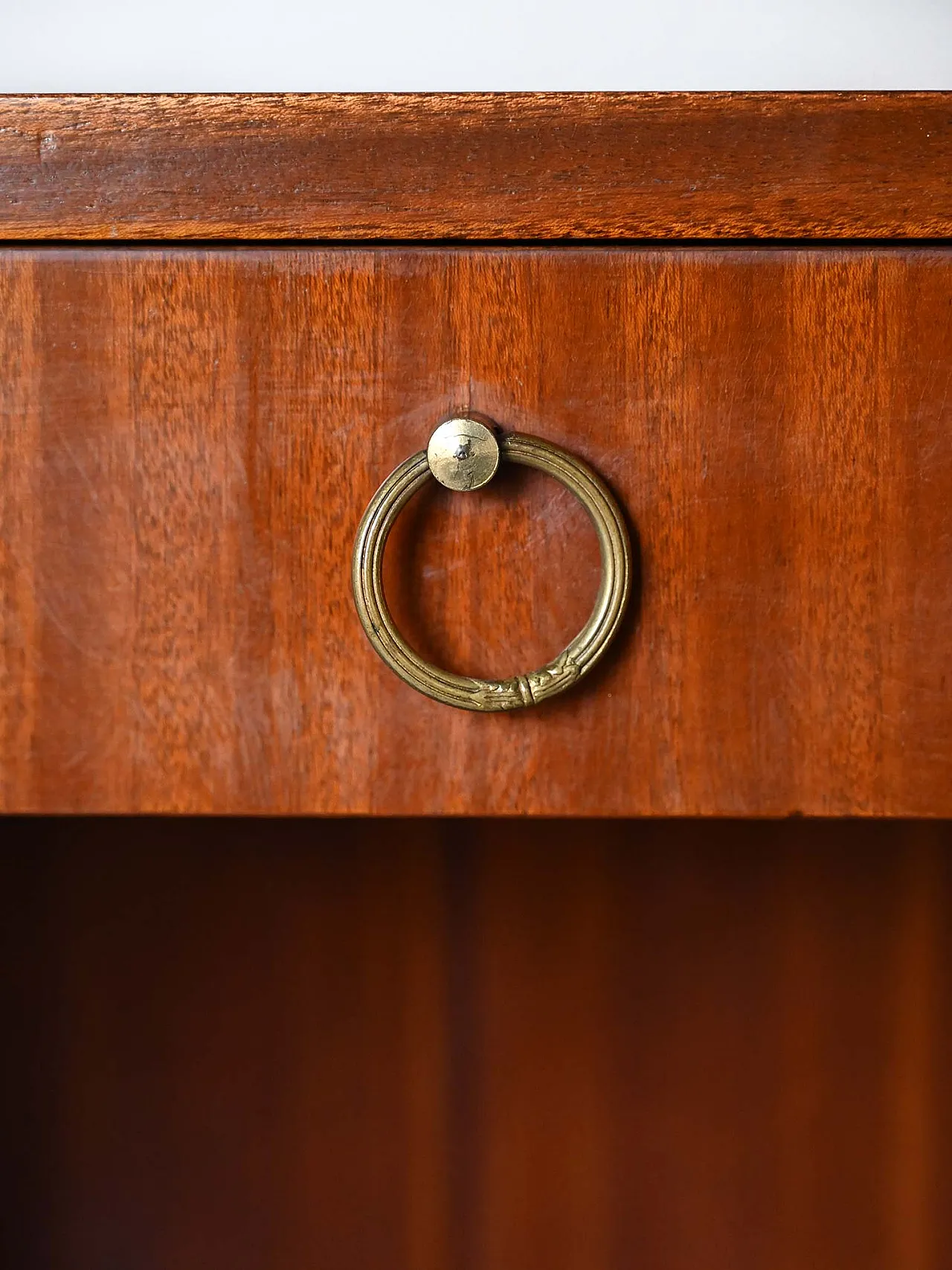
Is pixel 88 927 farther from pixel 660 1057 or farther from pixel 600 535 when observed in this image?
pixel 600 535

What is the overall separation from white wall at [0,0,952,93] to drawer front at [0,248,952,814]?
0.35 meters

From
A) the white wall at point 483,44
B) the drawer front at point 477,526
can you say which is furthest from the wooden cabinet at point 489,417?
the white wall at point 483,44

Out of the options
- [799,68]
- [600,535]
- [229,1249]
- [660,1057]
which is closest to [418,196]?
[600,535]

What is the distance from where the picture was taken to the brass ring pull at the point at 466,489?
245 mm

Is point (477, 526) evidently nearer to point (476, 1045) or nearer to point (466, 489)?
point (466, 489)

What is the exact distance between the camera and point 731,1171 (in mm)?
572

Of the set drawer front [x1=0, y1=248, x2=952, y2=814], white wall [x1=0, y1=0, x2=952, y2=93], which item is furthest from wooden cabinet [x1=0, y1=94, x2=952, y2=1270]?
white wall [x1=0, y1=0, x2=952, y2=93]

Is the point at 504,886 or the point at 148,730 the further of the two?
the point at 504,886

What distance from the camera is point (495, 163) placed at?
0.25 metres

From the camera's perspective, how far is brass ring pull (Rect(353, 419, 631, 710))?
0.80ft

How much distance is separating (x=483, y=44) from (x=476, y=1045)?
1.92 feet

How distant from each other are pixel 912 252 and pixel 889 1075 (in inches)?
19.8


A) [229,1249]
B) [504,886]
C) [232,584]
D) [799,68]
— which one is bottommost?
[229,1249]

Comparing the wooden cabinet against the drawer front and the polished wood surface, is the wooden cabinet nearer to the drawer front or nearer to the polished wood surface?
the drawer front
